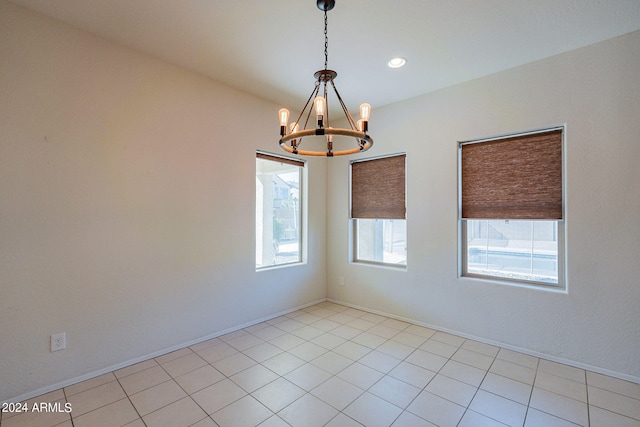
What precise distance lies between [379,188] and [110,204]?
10.2ft

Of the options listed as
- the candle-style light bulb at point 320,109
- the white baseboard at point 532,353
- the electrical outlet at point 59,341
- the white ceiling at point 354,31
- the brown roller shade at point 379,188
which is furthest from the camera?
the brown roller shade at point 379,188

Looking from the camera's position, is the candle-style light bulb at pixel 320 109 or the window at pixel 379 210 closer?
the candle-style light bulb at pixel 320 109

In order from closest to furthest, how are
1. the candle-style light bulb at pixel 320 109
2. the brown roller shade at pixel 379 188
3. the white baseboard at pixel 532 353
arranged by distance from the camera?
the candle-style light bulb at pixel 320 109 < the white baseboard at pixel 532 353 < the brown roller shade at pixel 379 188

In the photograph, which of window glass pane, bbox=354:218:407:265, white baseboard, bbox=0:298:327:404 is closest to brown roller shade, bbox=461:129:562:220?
window glass pane, bbox=354:218:407:265

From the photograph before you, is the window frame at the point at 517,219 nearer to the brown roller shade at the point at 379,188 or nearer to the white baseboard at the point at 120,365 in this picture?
the brown roller shade at the point at 379,188

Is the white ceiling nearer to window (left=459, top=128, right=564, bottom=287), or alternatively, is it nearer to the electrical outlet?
window (left=459, top=128, right=564, bottom=287)

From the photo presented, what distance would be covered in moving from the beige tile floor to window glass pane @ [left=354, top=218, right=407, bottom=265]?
46.9 inches

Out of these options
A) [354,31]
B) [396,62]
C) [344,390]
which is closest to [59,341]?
[344,390]

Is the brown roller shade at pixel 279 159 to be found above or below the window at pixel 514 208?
above

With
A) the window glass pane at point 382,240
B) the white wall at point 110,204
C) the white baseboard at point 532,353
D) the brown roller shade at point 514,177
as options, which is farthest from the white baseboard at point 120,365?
the brown roller shade at point 514,177

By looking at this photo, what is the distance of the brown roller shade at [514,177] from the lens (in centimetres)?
279

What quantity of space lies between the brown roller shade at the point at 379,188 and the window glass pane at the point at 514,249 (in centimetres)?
93

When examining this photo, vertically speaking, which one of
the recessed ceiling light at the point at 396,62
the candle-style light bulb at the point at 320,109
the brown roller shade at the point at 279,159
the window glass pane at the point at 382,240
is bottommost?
the window glass pane at the point at 382,240

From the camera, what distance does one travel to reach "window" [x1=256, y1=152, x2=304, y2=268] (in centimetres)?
384
